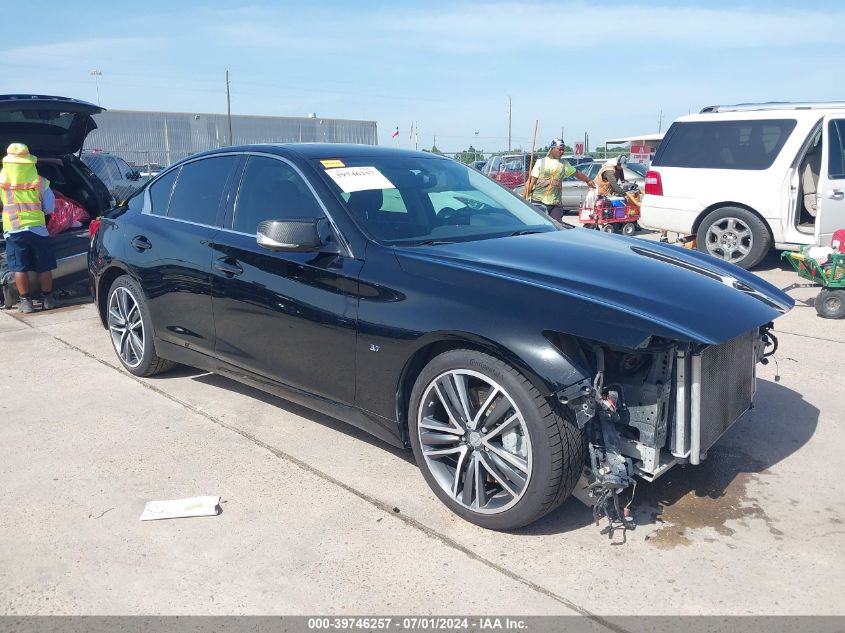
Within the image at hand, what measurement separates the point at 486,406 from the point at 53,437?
2745 mm

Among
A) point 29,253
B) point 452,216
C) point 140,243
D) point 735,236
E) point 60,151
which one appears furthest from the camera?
point 735,236

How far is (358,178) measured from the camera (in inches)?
159

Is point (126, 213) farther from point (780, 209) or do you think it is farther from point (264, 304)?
point (780, 209)

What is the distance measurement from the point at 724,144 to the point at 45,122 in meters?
8.01

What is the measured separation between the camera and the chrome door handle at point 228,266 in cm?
423

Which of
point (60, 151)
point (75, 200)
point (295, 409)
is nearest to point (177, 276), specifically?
point (295, 409)

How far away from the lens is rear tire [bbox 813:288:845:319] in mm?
6855

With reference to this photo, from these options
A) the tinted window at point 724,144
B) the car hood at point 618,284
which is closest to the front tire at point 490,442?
the car hood at point 618,284

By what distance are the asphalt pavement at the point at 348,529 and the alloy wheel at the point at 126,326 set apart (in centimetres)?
64

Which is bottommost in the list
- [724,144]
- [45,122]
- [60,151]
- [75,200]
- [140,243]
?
[140,243]

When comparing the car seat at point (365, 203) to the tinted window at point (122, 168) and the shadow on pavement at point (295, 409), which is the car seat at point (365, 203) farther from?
the tinted window at point (122, 168)

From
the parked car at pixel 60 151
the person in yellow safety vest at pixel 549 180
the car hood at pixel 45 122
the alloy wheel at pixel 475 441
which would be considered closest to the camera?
the alloy wheel at pixel 475 441

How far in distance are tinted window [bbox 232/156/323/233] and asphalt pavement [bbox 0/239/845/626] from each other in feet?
4.09

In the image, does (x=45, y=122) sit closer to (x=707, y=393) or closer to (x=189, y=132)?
(x=707, y=393)
